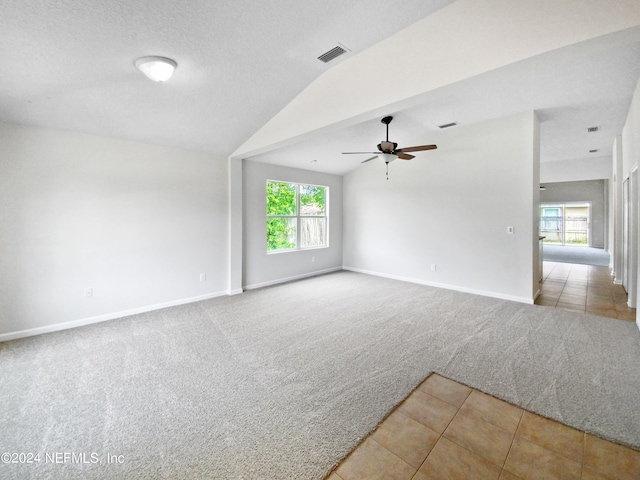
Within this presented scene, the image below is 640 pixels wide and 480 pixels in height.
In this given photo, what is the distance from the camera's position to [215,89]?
3.11 metres

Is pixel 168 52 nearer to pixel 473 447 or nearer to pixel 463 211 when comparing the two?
pixel 473 447

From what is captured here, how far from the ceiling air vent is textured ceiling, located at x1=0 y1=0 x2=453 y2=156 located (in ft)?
0.22

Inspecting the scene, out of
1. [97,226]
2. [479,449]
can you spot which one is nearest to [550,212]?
[479,449]

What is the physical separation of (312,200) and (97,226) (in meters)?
4.14

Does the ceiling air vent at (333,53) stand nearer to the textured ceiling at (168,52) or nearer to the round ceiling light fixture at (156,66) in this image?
the textured ceiling at (168,52)

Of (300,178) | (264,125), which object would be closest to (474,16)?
(264,125)

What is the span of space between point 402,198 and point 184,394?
5.13 m

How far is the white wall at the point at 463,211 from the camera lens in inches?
171

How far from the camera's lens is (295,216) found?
20.8 ft

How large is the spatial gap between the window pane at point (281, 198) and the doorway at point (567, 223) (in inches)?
470

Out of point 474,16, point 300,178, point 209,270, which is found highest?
point 474,16

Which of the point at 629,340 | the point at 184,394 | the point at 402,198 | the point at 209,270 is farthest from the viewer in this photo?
the point at 402,198

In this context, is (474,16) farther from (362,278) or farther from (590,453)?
(362,278)

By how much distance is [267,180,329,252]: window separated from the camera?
5.89 meters
